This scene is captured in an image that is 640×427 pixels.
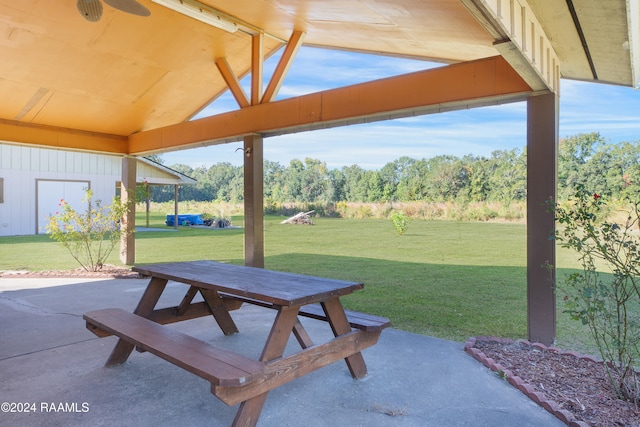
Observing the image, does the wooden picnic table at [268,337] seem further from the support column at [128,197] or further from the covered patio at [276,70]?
the support column at [128,197]

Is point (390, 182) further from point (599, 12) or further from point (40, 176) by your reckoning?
point (599, 12)

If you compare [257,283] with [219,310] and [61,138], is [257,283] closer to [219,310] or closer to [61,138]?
[219,310]

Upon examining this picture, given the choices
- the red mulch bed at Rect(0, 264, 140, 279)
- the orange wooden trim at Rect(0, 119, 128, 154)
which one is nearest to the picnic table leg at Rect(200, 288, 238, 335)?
the red mulch bed at Rect(0, 264, 140, 279)

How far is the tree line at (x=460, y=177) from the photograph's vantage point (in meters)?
10.6

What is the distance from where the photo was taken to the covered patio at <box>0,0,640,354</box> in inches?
121

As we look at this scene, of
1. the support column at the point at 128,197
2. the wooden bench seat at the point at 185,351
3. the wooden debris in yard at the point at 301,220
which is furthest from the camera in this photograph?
the wooden debris in yard at the point at 301,220

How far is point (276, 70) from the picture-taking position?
5500 millimetres

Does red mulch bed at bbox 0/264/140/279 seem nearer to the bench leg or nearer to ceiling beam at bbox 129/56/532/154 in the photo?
ceiling beam at bbox 129/56/532/154

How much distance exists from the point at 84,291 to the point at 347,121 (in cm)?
410

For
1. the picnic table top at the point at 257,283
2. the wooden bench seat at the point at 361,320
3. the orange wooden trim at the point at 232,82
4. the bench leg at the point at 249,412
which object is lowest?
the bench leg at the point at 249,412

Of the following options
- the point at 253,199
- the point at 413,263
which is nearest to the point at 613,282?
the point at 253,199

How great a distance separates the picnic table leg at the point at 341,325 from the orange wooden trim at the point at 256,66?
3.71m

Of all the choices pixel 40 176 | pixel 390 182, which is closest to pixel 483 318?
pixel 40 176

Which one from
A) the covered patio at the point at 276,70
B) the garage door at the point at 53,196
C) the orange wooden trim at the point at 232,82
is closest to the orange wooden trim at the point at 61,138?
the covered patio at the point at 276,70
